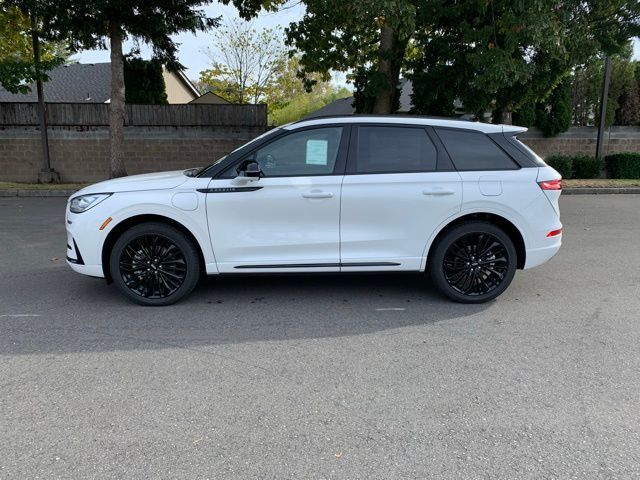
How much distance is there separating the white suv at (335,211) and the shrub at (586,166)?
535 inches

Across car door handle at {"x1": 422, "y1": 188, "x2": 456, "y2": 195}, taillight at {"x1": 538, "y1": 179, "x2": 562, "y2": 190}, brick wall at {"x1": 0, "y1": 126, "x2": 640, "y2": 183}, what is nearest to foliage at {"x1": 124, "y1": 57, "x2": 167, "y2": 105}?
brick wall at {"x1": 0, "y1": 126, "x2": 640, "y2": 183}

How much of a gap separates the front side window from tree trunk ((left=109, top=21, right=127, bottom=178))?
11161 mm

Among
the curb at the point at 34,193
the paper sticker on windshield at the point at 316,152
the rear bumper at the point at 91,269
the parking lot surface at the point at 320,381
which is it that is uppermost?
the paper sticker on windshield at the point at 316,152

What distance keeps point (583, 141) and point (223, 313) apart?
57.1ft

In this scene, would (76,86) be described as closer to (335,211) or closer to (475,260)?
(335,211)

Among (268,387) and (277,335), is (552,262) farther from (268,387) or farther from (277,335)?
(268,387)

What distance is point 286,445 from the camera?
A: 9.14 ft

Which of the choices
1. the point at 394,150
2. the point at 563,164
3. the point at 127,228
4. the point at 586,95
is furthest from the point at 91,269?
the point at 586,95

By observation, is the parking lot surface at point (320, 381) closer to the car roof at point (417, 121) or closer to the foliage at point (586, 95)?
the car roof at point (417, 121)

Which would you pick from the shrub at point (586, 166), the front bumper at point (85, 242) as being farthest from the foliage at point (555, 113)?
the front bumper at point (85, 242)

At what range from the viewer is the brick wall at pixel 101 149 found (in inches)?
643

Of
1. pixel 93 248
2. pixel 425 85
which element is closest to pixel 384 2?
pixel 425 85

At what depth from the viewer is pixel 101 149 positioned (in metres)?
16.6

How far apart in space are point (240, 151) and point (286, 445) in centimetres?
294
